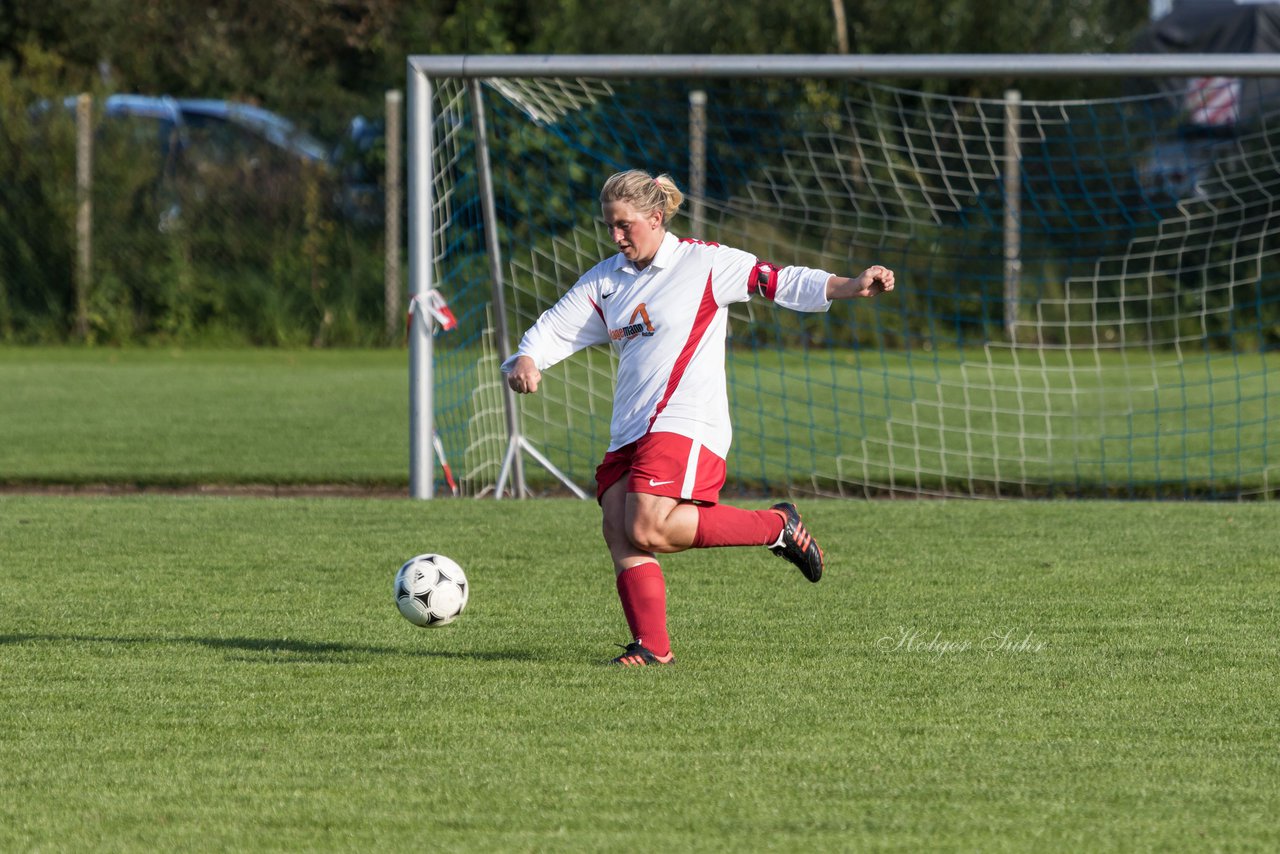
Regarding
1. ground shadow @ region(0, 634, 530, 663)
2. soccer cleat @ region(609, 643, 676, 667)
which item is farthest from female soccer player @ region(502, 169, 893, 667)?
ground shadow @ region(0, 634, 530, 663)

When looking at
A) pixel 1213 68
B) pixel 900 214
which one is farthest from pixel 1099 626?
pixel 900 214

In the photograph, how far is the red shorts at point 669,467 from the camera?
5.12 metres

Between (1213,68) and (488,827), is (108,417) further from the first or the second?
(488,827)

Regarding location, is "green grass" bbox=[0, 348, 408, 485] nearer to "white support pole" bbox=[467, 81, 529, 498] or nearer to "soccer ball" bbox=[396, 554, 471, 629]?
"white support pole" bbox=[467, 81, 529, 498]

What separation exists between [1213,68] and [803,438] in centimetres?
388

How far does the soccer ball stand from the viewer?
5.46 meters

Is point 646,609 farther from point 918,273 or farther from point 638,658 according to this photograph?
point 918,273

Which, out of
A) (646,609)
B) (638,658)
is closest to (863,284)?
(646,609)

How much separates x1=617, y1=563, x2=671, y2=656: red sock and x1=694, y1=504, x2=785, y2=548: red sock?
0.22 meters

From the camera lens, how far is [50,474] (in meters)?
9.83

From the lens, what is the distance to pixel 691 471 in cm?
517

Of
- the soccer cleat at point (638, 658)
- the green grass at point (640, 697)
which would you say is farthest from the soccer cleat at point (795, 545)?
the soccer cleat at point (638, 658)

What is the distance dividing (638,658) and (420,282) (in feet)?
15.2

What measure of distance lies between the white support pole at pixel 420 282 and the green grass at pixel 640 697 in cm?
141
